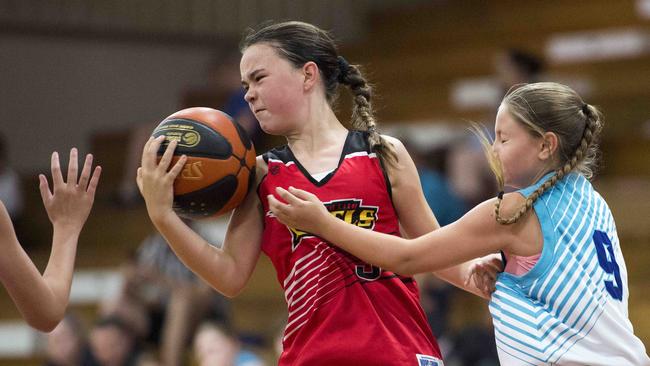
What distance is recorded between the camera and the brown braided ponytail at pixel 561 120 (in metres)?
3.00

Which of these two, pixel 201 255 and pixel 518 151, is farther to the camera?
pixel 201 255

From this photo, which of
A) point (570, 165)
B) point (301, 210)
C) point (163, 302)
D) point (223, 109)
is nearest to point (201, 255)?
point (301, 210)

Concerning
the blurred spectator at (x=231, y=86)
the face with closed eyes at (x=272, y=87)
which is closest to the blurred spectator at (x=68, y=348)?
the blurred spectator at (x=231, y=86)

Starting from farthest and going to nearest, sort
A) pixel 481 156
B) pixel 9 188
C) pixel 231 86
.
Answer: pixel 231 86 → pixel 9 188 → pixel 481 156

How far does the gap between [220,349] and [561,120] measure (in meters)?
3.63

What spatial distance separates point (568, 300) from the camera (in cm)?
289

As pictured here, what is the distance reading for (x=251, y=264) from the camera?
3.30 meters

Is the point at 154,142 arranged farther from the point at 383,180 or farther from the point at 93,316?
the point at 93,316

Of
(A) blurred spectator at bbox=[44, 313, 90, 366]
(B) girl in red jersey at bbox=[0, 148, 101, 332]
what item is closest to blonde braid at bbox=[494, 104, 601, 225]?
(B) girl in red jersey at bbox=[0, 148, 101, 332]

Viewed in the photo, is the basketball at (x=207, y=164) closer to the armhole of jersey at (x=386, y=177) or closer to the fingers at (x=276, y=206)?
the fingers at (x=276, y=206)

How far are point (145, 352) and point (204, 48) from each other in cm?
398

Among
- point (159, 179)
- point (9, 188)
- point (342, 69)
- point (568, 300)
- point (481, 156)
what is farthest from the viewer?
point (9, 188)

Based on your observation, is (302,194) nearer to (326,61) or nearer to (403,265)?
(403,265)

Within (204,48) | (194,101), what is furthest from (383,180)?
(204,48)
